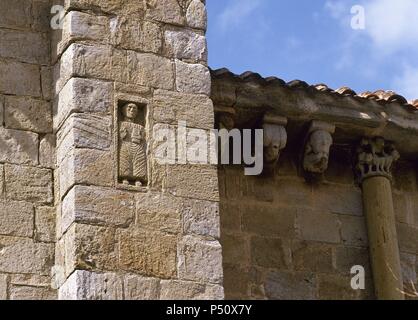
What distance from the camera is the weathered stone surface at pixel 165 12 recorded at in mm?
9750

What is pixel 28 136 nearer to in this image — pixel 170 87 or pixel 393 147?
pixel 170 87

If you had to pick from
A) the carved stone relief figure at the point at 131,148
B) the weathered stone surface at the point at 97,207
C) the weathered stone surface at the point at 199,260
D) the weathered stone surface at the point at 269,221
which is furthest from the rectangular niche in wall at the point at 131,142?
the weathered stone surface at the point at 269,221

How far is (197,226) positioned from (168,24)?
123cm

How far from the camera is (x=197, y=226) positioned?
9250 millimetres

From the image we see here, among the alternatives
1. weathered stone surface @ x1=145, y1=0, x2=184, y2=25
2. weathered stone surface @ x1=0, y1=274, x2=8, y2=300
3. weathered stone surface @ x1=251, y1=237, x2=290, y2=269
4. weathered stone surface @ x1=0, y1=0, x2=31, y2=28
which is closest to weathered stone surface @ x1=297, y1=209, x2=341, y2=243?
weathered stone surface @ x1=251, y1=237, x2=290, y2=269

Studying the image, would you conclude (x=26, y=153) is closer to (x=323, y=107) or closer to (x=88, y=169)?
(x=88, y=169)

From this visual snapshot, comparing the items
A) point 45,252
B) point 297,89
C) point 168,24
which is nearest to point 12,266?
point 45,252

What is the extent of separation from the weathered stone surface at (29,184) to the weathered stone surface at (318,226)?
1898mm

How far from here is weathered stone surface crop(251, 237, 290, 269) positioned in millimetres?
10406

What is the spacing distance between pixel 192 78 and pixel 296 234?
145 centimetres

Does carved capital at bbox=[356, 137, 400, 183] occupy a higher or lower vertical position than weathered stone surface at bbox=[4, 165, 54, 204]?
higher

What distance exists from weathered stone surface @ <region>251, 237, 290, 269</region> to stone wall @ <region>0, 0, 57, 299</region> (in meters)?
1.57

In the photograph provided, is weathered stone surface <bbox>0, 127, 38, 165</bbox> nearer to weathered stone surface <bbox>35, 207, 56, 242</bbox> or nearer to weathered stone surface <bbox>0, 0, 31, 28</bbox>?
weathered stone surface <bbox>35, 207, 56, 242</bbox>

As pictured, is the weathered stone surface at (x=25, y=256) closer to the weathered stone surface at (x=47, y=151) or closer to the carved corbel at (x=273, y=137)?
the weathered stone surface at (x=47, y=151)
